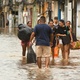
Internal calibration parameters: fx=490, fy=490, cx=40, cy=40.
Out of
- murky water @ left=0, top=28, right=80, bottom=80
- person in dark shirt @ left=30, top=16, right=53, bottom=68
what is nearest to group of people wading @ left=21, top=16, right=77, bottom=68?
person in dark shirt @ left=30, top=16, right=53, bottom=68

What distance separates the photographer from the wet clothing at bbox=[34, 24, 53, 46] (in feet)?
48.6

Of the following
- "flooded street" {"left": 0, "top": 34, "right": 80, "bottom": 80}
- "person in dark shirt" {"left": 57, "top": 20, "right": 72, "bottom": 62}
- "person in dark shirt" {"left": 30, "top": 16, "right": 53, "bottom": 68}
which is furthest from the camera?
"person in dark shirt" {"left": 57, "top": 20, "right": 72, "bottom": 62}

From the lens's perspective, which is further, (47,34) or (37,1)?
(37,1)

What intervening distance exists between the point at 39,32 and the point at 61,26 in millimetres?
2712

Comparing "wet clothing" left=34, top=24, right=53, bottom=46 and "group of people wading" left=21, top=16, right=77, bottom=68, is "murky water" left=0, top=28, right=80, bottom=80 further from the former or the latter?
"wet clothing" left=34, top=24, right=53, bottom=46

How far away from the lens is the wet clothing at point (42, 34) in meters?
14.8

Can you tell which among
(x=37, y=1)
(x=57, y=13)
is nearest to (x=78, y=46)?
(x=57, y=13)

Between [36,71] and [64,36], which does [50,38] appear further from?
[64,36]

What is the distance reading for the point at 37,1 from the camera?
61344mm

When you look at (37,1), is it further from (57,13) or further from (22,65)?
(22,65)

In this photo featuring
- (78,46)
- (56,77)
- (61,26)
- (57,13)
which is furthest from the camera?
(57,13)

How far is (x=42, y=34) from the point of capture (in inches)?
583

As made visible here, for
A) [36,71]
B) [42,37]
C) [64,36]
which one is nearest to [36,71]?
[36,71]

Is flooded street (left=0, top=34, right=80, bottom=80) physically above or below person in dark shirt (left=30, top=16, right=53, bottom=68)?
below
